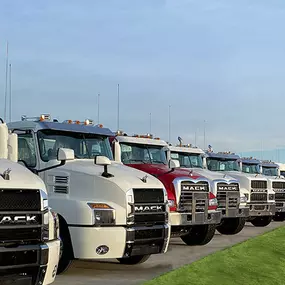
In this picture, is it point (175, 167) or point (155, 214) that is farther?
point (175, 167)

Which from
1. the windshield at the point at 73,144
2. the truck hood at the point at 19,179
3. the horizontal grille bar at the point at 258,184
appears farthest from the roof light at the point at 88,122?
the horizontal grille bar at the point at 258,184

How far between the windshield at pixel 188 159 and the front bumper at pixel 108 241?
22.0ft

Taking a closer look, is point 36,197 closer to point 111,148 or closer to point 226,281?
point 226,281

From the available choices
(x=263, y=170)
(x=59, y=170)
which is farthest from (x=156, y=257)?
(x=263, y=170)

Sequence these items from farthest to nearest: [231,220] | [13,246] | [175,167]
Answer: [231,220] < [175,167] < [13,246]

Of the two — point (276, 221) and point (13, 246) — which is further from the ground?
point (13, 246)

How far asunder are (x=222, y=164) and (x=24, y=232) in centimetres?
1324

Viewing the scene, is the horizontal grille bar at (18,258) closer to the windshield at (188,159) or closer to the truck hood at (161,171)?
the truck hood at (161,171)

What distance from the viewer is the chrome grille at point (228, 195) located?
50.9ft

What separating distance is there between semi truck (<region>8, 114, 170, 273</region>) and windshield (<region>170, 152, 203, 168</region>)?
575cm

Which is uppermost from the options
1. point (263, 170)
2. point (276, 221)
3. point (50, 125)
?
point (50, 125)

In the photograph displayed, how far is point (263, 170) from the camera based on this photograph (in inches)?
917

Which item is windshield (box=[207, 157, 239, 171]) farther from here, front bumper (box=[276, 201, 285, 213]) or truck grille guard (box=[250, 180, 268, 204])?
front bumper (box=[276, 201, 285, 213])

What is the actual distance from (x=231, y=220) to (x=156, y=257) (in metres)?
5.49
